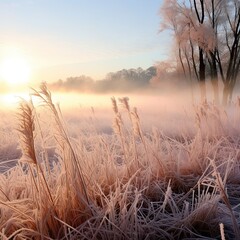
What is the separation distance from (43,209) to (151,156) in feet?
3.85

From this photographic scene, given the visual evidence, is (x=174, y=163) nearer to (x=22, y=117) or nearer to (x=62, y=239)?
(x=62, y=239)

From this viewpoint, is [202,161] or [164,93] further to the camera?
[164,93]

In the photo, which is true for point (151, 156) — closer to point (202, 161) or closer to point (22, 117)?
point (202, 161)

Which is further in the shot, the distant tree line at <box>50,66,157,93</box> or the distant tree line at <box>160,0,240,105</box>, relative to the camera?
the distant tree line at <box>50,66,157,93</box>

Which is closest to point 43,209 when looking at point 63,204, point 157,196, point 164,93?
point 63,204

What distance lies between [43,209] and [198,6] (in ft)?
48.7

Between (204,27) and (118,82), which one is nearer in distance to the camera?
(204,27)

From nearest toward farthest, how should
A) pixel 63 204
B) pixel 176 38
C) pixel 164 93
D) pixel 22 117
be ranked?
pixel 22 117
pixel 63 204
pixel 176 38
pixel 164 93

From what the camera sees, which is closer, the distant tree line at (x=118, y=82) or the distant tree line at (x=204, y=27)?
the distant tree line at (x=204, y=27)

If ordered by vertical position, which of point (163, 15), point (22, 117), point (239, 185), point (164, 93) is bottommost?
point (164, 93)

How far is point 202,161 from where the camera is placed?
314cm

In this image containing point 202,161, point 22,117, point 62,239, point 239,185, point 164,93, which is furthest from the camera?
point 164,93

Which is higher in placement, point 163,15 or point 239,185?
point 163,15

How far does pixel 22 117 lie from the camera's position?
1.51 m
